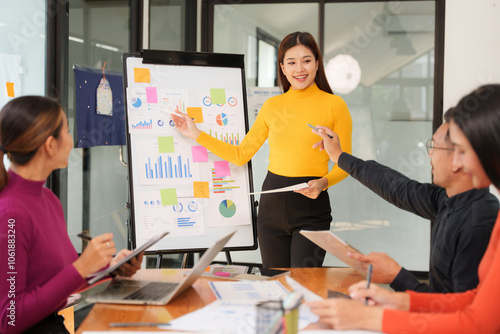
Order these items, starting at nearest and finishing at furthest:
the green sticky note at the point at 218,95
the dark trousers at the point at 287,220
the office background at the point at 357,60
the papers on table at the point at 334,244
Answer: the papers on table at the point at 334,244 → the dark trousers at the point at 287,220 → the green sticky note at the point at 218,95 → the office background at the point at 357,60

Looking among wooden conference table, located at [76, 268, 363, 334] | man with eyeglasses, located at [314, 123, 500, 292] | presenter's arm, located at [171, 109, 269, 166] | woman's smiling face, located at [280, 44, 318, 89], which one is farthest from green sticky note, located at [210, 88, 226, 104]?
man with eyeglasses, located at [314, 123, 500, 292]

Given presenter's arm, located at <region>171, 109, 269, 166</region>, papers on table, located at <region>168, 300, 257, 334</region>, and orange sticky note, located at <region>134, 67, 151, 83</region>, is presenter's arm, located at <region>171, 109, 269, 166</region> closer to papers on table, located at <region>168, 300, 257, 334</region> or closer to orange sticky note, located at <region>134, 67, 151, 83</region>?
orange sticky note, located at <region>134, 67, 151, 83</region>

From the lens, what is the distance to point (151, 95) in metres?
2.62

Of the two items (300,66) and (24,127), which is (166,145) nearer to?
(300,66)

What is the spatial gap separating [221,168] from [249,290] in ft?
3.99

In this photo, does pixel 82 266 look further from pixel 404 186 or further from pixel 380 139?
pixel 380 139

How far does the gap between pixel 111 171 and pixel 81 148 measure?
45cm

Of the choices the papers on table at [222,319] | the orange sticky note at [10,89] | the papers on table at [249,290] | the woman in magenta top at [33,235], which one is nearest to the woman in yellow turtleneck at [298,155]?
the papers on table at [249,290]

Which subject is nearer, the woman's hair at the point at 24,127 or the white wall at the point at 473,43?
the woman's hair at the point at 24,127

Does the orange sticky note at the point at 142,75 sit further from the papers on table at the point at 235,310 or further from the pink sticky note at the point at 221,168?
the papers on table at the point at 235,310

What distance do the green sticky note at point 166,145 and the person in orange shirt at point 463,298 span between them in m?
1.53

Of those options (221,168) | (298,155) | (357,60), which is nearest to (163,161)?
(221,168)

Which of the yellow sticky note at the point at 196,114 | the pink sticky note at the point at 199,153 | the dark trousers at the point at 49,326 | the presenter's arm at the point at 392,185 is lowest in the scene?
the dark trousers at the point at 49,326

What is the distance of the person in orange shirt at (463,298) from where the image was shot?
45.1 inches
